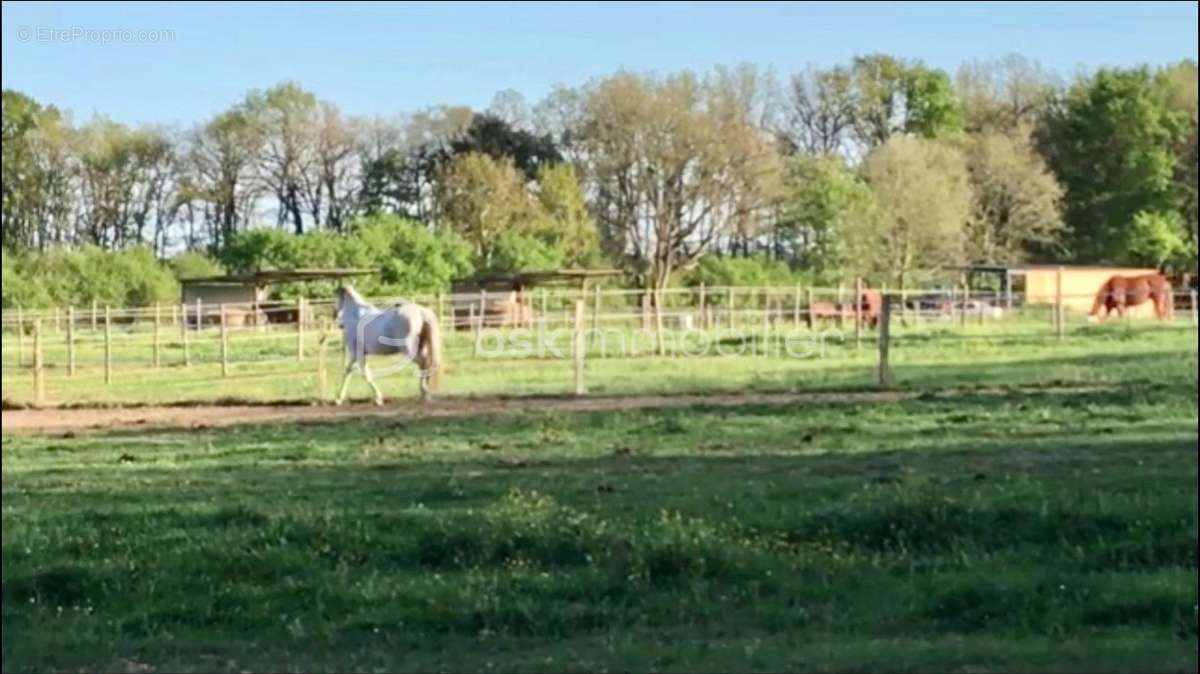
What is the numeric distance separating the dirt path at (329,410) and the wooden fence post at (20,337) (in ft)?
2.76

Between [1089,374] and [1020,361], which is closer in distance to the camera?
[1089,374]

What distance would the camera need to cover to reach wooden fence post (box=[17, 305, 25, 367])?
45.0 ft

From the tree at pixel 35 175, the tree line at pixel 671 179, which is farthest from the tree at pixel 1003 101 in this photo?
the tree at pixel 35 175

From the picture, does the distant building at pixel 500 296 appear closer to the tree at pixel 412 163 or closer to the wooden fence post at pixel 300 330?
the tree at pixel 412 163

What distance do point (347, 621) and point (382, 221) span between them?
19.3 metres

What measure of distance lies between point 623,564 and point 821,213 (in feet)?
97.3

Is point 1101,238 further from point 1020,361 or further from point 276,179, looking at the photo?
point 276,179

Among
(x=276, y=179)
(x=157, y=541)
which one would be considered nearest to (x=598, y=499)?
(x=157, y=541)

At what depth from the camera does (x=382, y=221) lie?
24.8 meters

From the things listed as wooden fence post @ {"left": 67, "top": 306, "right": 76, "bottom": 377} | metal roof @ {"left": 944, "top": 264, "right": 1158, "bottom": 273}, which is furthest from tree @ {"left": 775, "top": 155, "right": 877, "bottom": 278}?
wooden fence post @ {"left": 67, "top": 306, "right": 76, "bottom": 377}

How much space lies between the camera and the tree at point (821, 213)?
33.2 m

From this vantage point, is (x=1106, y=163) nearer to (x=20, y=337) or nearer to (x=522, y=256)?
(x=522, y=256)

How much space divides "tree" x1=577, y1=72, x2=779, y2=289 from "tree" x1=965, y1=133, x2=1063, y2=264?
15.7 feet

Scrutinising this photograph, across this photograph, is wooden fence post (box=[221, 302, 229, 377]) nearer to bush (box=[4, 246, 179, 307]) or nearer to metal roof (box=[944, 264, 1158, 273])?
bush (box=[4, 246, 179, 307])
